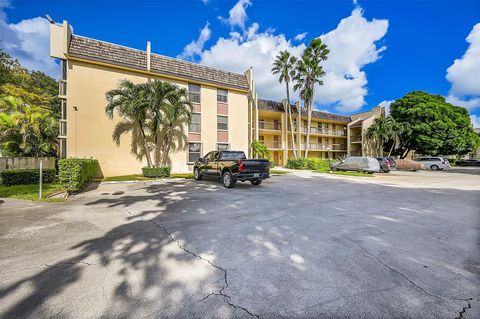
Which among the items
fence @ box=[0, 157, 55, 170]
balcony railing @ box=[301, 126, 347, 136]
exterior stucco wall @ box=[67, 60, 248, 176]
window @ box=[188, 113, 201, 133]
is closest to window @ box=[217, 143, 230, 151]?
window @ box=[188, 113, 201, 133]

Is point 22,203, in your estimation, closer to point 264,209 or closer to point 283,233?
point 264,209

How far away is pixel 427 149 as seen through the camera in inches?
1233

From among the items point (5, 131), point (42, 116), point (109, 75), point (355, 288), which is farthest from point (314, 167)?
point (5, 131)

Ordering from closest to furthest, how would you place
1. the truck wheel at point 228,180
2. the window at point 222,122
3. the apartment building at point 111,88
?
the truck wheel at point 228,180, the apartment building at point 111,88, the window at point 222,122

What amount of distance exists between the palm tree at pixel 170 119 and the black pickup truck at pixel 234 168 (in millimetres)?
5727

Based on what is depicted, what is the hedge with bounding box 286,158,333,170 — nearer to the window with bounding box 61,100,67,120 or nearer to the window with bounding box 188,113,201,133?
the window with bounding box 188,113,201,133

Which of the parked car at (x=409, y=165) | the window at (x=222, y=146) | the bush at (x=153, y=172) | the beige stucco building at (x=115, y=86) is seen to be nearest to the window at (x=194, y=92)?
the beige stucco building at (x=115, y=86)

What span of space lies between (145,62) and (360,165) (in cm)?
2190

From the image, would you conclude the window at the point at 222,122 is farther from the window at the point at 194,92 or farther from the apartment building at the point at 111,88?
the window at the point at 194,92

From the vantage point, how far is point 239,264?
3201 millimetres

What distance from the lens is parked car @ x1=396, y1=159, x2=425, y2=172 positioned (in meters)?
25.5

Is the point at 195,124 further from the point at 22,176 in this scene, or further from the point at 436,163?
the point at 436,163

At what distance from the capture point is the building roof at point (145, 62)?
51.1 ft

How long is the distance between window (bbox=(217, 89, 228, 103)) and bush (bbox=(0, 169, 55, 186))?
14383 mm
